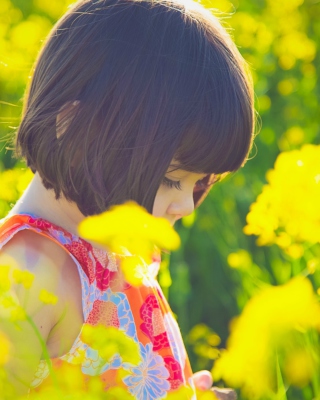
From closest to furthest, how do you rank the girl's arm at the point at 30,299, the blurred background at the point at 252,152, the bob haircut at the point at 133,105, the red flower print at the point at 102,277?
1. the girl's arm at the point at 30,299
2. the bob haircut at the point at 133,105
3. the red flower print at the point at 102,277
4. the blurred background at the point at 252,152

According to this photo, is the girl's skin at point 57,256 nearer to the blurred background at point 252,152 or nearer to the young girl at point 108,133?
Answer: the young girl at point 108,133

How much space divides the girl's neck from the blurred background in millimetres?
325

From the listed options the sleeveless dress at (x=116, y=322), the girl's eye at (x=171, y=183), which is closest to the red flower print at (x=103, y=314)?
the sleeveless dress at (x=116, y=322)

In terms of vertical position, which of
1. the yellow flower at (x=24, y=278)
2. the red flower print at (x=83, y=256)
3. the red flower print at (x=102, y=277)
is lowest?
the red flower print at (x=102, y=277)

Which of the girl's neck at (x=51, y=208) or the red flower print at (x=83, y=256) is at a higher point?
the girl's neck at (x=51, y=208)

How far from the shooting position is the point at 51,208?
116 cm

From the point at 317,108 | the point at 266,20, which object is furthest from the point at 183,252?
the point at 266,20

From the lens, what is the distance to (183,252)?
214 cm

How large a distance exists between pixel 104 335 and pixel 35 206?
18.9 inches

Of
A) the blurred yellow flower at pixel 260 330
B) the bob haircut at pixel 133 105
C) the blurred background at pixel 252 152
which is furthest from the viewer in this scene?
the blurred background at pixel 252 152

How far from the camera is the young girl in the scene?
107 centimetres

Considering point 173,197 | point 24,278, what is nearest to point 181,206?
point 173,197

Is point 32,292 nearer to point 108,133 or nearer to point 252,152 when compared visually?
point 108,133

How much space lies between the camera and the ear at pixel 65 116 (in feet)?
3.57
